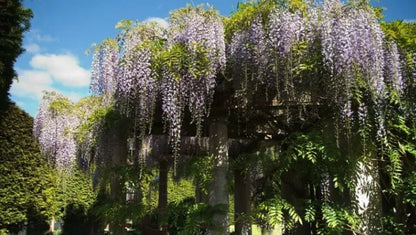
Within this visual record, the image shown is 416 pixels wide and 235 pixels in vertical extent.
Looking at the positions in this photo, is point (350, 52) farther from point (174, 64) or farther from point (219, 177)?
point (219, 177)

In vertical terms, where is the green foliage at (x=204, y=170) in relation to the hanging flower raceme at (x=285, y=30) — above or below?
below

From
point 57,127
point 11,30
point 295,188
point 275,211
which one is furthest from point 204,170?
point 11,30

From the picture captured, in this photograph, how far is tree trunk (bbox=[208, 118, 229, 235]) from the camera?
13.7 feet

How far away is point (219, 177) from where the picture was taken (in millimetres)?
4340

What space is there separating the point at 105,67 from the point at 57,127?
337 centimetres

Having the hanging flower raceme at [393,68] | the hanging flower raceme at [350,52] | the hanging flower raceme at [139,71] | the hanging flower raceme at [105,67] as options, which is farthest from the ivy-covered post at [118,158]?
the hanging flower raceme at [393,68]

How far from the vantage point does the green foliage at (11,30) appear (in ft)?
22.5

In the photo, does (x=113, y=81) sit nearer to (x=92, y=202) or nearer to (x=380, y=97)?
(x=380, y=97)

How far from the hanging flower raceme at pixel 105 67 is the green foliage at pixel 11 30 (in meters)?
3.24

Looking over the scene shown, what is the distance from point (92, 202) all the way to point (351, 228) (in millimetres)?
8596

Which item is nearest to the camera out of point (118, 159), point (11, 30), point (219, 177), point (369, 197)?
point (369, 197)

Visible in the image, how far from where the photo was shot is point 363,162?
3.84 m

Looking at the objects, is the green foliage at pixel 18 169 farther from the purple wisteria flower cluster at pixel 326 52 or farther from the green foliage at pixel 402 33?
the green foliage at pixel 402 33

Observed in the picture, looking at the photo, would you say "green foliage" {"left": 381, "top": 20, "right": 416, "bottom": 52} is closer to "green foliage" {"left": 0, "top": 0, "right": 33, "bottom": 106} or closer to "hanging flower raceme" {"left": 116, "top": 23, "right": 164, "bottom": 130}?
"hanging flower raceme" {"left": 116, "top": 23, "right": 164, "bottom": 130}
